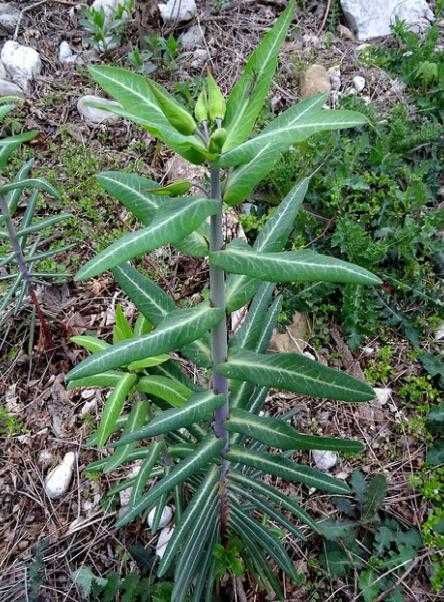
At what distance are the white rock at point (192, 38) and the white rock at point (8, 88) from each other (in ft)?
3.54

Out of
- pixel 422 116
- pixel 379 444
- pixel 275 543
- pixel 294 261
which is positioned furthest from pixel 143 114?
pixel 422 116

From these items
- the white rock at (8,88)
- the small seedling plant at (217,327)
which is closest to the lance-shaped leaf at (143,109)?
the small seedling plant at (217,327)

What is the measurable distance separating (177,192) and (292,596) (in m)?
1.71

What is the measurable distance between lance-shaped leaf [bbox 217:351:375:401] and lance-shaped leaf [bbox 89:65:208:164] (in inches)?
19.7

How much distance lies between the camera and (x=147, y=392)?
5.26 ft

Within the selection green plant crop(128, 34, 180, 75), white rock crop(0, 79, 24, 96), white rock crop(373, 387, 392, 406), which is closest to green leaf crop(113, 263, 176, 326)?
white rock crop(373, 387, 392, 406)

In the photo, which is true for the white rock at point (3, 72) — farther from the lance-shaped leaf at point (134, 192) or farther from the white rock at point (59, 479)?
the lance-shaped leaf at point (134, 192)

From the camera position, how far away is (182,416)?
4.45 ft

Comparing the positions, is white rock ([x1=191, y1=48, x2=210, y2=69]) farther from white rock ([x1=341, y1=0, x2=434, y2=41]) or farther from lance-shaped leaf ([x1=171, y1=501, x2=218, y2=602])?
lance-shaped leaf ([x1=171, y1=501, x2=218, y2=602])

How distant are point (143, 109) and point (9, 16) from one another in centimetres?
332

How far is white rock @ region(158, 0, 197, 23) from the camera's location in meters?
3.70

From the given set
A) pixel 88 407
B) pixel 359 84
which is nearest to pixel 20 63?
pixel 359 84

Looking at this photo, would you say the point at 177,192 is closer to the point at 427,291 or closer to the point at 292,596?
the point at 292,596

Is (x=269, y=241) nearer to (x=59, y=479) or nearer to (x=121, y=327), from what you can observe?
(x=121, y=327)
